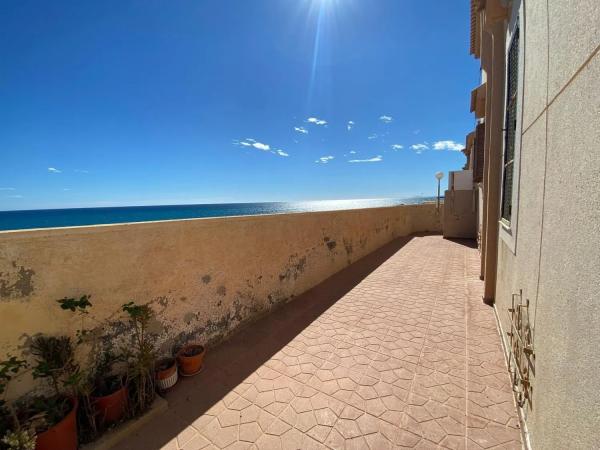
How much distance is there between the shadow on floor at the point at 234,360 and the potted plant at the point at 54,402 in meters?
0.47

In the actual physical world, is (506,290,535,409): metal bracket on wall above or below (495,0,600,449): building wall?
below

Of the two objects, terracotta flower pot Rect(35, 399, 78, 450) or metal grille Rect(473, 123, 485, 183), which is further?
metal grille Rect(473, 123, 485, 183)

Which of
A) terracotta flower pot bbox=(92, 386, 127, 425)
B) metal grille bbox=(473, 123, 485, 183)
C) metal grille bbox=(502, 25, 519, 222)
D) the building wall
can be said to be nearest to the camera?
the building wall

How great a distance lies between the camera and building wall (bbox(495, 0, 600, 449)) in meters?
1.14

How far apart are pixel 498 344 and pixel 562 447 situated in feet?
7.78

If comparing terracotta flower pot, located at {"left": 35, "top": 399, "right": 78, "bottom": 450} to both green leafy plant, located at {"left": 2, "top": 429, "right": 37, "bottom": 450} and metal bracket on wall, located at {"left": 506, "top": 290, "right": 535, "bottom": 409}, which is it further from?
metal bracket on wall, located at {"left": 506, "top": 290, "right": 535, "bottom": 409}

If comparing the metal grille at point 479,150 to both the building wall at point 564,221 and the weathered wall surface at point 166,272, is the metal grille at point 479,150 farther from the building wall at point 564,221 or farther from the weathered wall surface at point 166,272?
the building wall at point 564,221

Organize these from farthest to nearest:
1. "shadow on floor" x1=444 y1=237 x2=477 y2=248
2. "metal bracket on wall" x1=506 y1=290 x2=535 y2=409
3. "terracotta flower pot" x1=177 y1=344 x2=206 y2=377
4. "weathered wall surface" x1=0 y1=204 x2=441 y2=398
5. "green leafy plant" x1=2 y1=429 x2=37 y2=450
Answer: "shadow on floor" x1=444 y1=237 x2=477 y2=248
"terracotta flower pot" x1=177 y1=344 x2=206 y2=377
"weathered wall surface" x1=0 y1=204 x2=441 y2=398
"metal bracket on wall" x1=506 y1=290 x2=535 y2=409
"green leafy plant" x1=2 y1=429 x2=37 y2=450

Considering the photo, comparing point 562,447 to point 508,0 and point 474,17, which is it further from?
point 474,17

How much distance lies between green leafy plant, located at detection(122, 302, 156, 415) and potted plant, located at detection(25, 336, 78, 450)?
465 mm

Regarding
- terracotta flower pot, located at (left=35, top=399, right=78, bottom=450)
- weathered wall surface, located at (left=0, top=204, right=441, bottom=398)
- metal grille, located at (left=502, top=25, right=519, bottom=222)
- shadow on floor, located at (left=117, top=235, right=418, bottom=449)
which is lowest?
shadow on floor, located at (left=117, top=235, right=418, bottom=449)

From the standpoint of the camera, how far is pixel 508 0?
3346 millimetres

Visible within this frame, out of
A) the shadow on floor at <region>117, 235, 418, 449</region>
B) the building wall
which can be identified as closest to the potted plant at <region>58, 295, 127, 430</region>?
the shadow on floor at <region>117, 235, 418, 449</region>

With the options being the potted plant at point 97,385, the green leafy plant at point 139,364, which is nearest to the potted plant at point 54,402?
the potted plant at point 97,385
